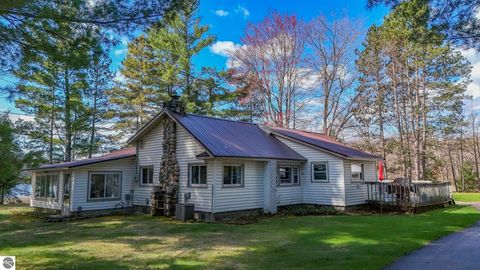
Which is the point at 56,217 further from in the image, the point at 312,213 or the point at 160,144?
the point at 312,213

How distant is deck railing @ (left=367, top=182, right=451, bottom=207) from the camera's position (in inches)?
616

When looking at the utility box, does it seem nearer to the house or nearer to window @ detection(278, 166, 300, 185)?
the house

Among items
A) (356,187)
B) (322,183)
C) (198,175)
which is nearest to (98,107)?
(198,175)

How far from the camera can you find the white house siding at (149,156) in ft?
53.0

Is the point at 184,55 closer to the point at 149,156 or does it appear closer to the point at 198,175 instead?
the point at 149,156

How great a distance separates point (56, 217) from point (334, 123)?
2184 centimetres

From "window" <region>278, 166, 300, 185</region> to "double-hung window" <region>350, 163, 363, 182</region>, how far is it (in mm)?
2656

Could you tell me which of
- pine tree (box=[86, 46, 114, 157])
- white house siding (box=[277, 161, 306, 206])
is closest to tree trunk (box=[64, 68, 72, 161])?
pine tree (box=[86, 46, 114, 157])

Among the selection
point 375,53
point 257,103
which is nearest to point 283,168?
point 257,103

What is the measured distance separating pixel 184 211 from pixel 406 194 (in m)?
9.95

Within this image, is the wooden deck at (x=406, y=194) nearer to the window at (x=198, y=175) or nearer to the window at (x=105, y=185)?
the window at (x=198, y=175)

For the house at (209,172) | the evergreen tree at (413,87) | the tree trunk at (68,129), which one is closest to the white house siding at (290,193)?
the house at (209,172)

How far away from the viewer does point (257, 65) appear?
2811cm

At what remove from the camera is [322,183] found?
1656 centimetres
